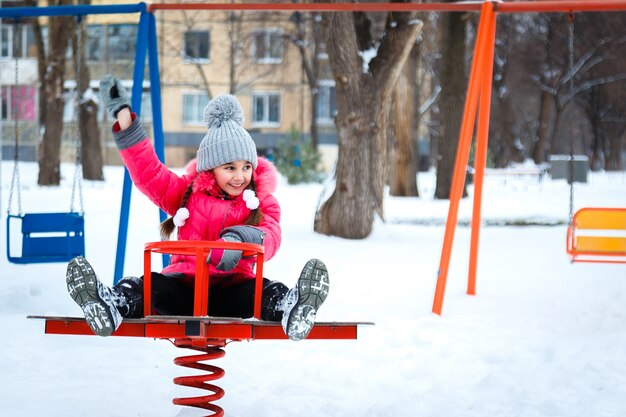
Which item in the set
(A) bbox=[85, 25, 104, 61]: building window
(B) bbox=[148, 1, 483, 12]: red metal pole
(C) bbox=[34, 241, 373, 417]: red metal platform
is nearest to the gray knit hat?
(C) bbox=[34, 241, 373, 417]: red metal platform

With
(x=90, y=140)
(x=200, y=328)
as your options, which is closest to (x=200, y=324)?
(x=200, y=328)

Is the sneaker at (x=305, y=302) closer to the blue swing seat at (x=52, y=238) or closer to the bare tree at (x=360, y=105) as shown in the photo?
the blue swing seat at (x=52, y=238)

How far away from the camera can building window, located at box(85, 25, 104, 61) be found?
3569 cm

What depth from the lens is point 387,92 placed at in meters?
11.5

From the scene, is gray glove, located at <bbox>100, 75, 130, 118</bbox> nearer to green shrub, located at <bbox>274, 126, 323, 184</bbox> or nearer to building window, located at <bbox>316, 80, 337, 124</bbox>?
green shrub, located at <bbox>274, 126, 323, 184</bbox>

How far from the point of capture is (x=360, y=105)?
11359 mm

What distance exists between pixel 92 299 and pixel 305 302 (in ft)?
2.62

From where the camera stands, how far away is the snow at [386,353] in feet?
15.5

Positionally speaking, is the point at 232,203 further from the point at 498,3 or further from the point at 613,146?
the point at 613,146

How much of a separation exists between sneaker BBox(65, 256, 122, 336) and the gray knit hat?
86 centimetres

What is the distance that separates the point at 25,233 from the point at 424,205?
482 inches

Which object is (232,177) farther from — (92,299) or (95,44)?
(95,44)

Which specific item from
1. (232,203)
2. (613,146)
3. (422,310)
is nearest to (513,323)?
(422,310)

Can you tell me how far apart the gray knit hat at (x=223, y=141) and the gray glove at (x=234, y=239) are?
1.49ft
